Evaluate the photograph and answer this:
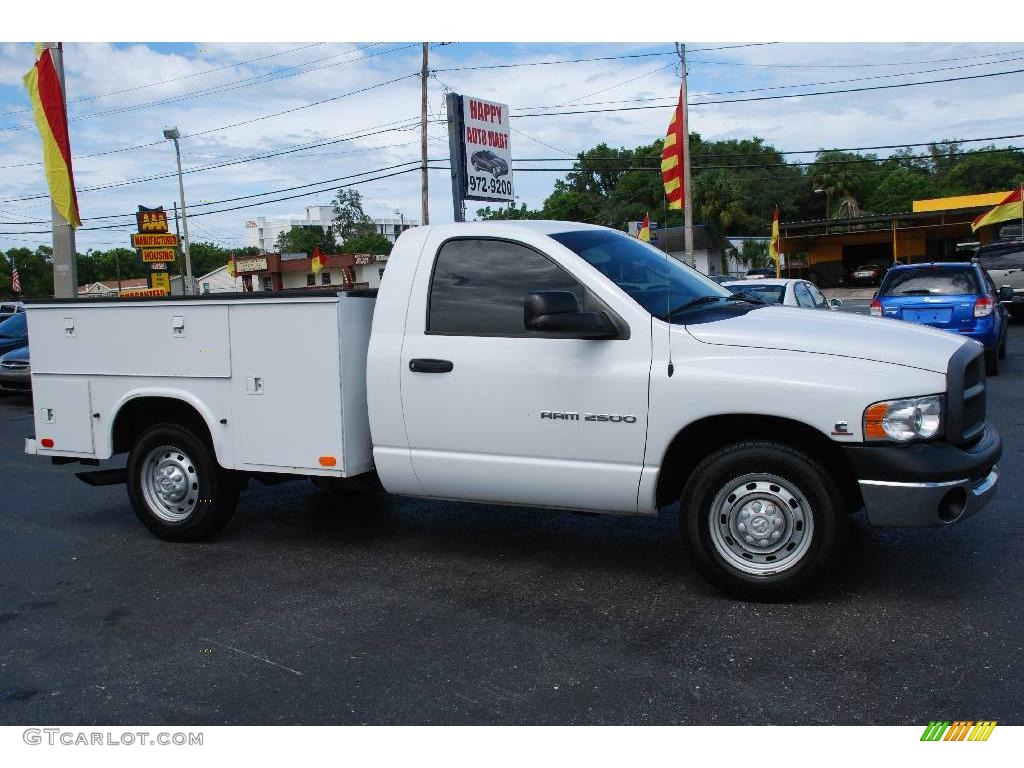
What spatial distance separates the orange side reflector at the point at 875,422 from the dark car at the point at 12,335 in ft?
55.9

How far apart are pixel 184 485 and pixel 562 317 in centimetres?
310

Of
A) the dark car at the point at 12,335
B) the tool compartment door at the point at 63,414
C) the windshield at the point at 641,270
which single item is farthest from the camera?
the dark car at the point at 12,335

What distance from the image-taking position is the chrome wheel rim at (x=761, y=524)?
4785 mm

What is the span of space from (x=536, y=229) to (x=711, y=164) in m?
71.0

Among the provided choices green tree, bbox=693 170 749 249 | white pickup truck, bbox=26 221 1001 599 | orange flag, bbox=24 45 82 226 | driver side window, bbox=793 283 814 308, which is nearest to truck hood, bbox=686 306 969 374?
white pickup truck, bbox=26 221 1001 599

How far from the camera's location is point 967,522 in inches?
242

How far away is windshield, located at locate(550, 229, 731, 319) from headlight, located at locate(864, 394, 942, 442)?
117 cm

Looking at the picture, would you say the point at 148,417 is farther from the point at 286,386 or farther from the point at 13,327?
the point at 13,327

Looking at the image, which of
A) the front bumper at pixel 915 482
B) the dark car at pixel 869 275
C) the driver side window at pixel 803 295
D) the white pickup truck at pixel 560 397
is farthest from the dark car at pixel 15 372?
the dark car at pixel 869 275

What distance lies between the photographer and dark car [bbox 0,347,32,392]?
1653 cm

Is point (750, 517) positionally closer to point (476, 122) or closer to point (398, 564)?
point (398, 564)

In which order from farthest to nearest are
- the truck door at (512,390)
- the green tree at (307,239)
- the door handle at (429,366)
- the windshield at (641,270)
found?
the green tree at (307,239) → the door handle at (429,366) → the windshield at (641,270) → the truck door at (512,390)

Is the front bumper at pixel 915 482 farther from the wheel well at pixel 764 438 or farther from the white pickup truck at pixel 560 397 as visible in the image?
the wheel well at pixel 764 438

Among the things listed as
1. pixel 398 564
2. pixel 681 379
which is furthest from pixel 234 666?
pixel 681 379
